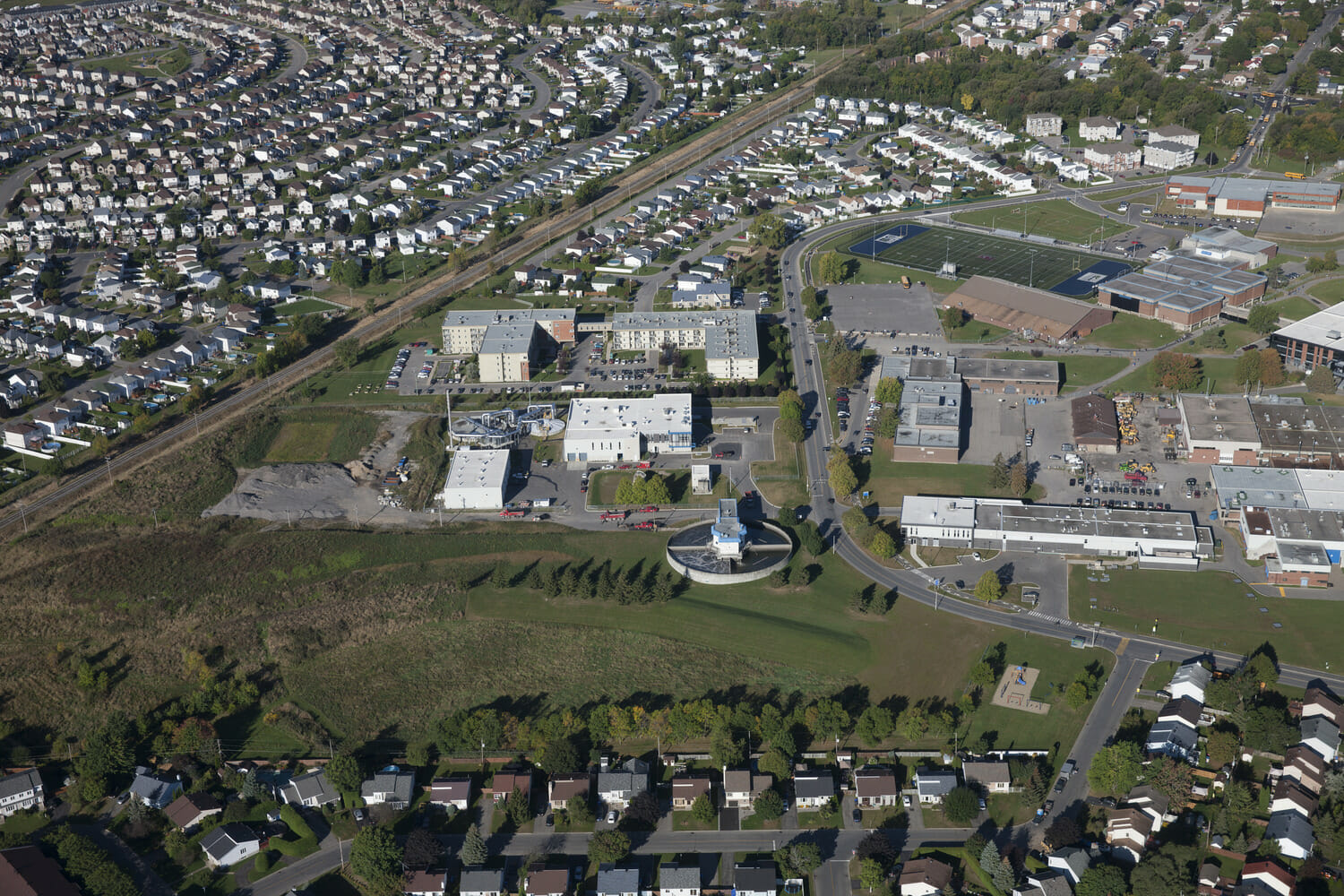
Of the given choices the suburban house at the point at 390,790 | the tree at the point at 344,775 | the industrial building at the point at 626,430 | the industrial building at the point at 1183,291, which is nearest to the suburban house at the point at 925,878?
the suburban house at the point at 390,790

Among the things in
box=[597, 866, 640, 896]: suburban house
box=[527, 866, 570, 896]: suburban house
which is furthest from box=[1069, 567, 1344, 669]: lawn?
box=[527, 866, 570, 896]: suburban house

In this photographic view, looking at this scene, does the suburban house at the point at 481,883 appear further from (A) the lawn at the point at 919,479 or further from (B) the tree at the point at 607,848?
(A) the lawn at the point at 919,479

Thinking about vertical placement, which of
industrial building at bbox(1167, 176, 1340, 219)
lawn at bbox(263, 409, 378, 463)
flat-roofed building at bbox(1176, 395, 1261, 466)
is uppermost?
industrial building at bbox(1167, 176, 1340, 219)

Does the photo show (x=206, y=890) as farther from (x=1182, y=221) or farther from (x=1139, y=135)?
(x=1139, y=135)

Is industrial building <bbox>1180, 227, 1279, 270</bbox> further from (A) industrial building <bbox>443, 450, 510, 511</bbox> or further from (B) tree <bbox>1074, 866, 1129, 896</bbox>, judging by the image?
(B) tree <bbox>1074, 866, 1129, 896</bbox>

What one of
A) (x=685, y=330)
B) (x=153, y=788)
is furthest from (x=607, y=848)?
(x=685, y=330)
